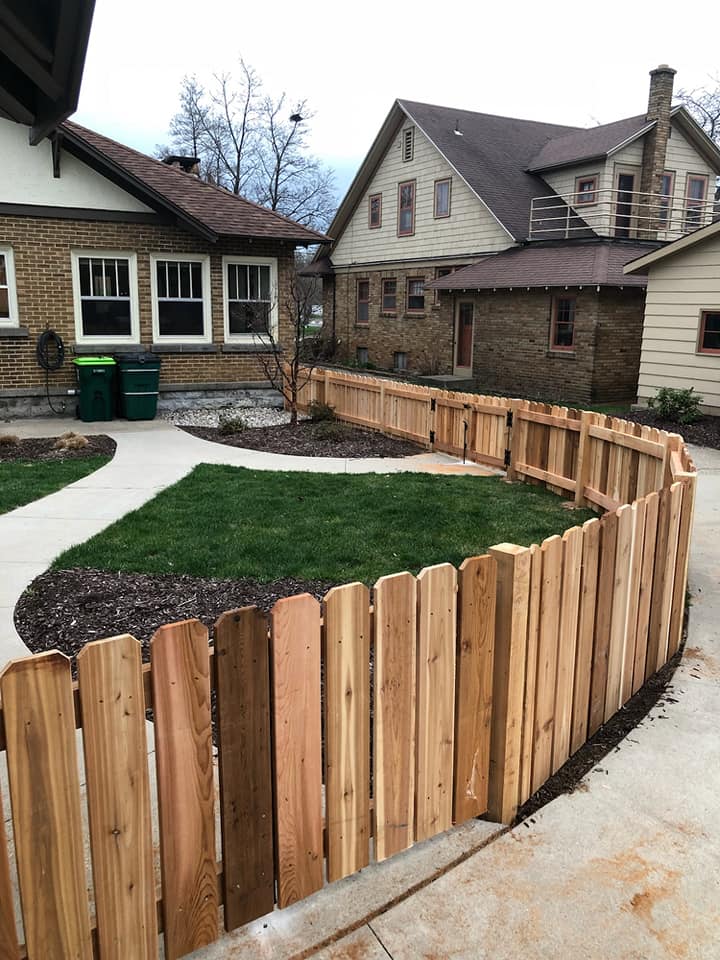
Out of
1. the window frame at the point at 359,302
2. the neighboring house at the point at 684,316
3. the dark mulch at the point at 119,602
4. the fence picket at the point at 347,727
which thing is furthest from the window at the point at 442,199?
the fence picket at the point at 347,727

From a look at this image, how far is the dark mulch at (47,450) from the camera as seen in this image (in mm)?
11037

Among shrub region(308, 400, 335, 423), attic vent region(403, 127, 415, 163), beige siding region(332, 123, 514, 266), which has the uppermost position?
attic vent region(403, 127, 415, 163)

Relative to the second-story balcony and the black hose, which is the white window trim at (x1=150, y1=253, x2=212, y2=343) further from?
the second-story balcony

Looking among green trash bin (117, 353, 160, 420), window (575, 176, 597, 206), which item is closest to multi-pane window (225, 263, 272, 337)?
green trash bin (117, 353, 160, 420)

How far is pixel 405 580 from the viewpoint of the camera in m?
2.68

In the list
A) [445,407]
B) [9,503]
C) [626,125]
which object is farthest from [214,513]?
[626,125]

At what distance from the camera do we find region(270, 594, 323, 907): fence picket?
2.45 m

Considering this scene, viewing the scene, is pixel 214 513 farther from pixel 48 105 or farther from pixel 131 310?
pixel 131 310

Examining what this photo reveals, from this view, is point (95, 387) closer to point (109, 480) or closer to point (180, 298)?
point (180, 298)

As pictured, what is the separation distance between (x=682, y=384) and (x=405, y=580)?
1522cm

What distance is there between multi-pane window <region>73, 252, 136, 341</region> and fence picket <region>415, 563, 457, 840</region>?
1371cm

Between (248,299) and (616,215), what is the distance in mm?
12161

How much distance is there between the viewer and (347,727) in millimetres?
2684

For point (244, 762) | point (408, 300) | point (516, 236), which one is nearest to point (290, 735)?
point (244, 762)
